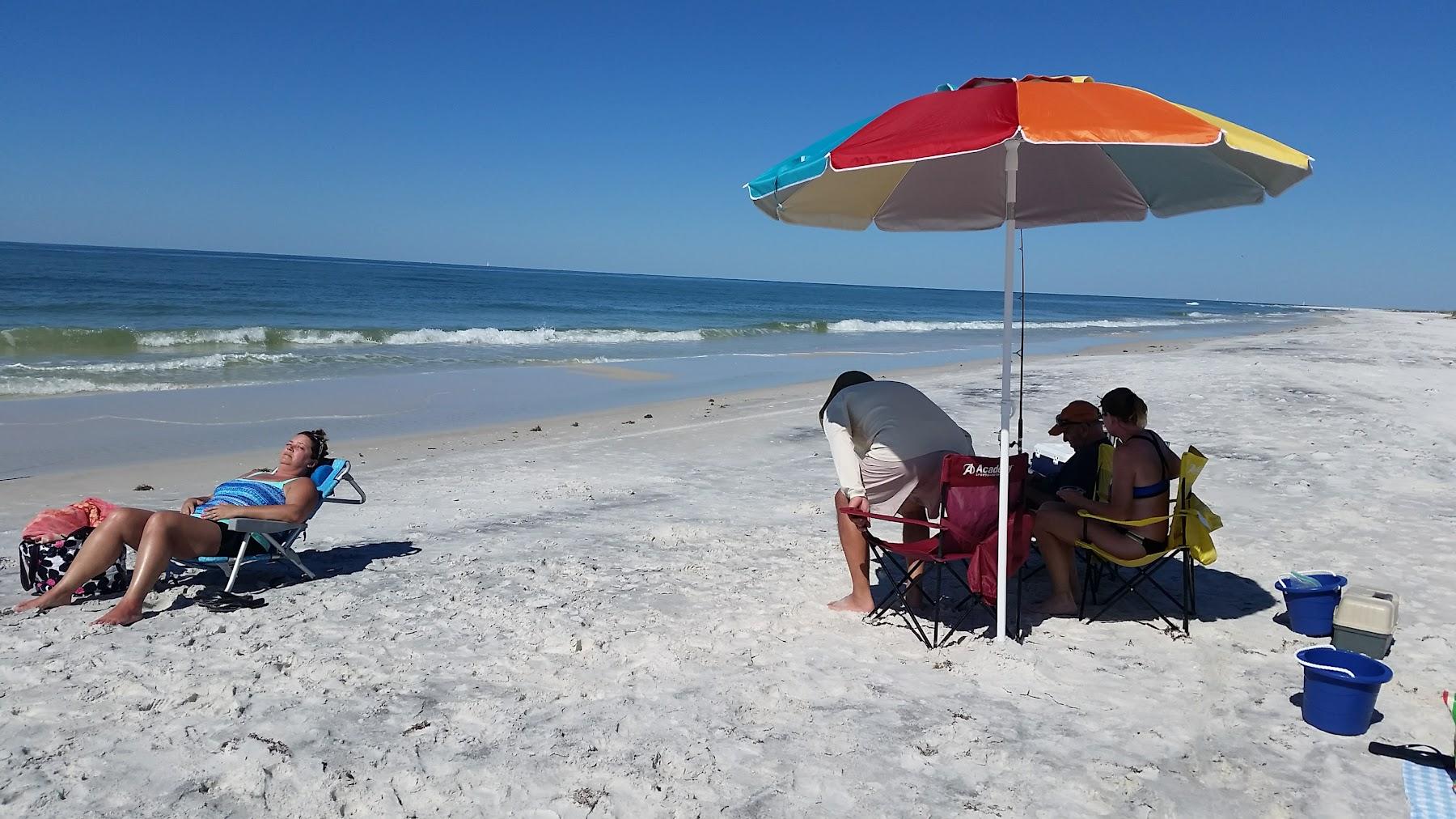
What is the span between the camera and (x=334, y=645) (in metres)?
3.98

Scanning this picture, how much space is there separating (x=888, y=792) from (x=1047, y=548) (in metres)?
1.91

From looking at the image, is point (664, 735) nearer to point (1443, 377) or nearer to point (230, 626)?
point (230, 626)

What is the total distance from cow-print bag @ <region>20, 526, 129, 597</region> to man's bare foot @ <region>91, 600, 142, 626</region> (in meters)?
0.33

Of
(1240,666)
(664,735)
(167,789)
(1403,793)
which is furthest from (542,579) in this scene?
(1403,793)

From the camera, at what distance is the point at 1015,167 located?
3689mm

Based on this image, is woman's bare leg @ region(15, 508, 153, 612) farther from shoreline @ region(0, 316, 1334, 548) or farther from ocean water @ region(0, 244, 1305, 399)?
ocean water @ region(0, 244, 1305, 399)

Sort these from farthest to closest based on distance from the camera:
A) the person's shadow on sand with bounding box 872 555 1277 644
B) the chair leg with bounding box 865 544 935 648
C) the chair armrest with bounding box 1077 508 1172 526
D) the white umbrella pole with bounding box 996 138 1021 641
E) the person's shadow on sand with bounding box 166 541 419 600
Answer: the person's shadow on sand with bounding box 166 541 419 600 → the person's shadow on sand with bounding box 872 555 1277 644 → the chair leg with bounding box 865 544 935 648 → the chair armrest with bounding box 1077 508 1172 526 → the white umbrella pole with bounding box 996 138 1021 641

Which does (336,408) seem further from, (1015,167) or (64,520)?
(1015,167)

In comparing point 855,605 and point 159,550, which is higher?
point 159,550

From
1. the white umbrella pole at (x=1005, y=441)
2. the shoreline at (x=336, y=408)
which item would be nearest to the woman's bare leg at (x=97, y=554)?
the white umbrella pole at (x=1005, y=441)

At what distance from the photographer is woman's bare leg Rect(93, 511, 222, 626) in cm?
415

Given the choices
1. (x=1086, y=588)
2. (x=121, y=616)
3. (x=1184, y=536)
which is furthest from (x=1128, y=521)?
(x=121, y=616)

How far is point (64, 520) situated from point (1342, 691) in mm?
5449

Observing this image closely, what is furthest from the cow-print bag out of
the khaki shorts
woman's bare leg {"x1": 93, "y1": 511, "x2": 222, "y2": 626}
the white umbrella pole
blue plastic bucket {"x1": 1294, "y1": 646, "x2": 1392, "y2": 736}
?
blue plastic bucket {"x1": 1294, "y1": 646, "x2": 1392, "y2": 736}
